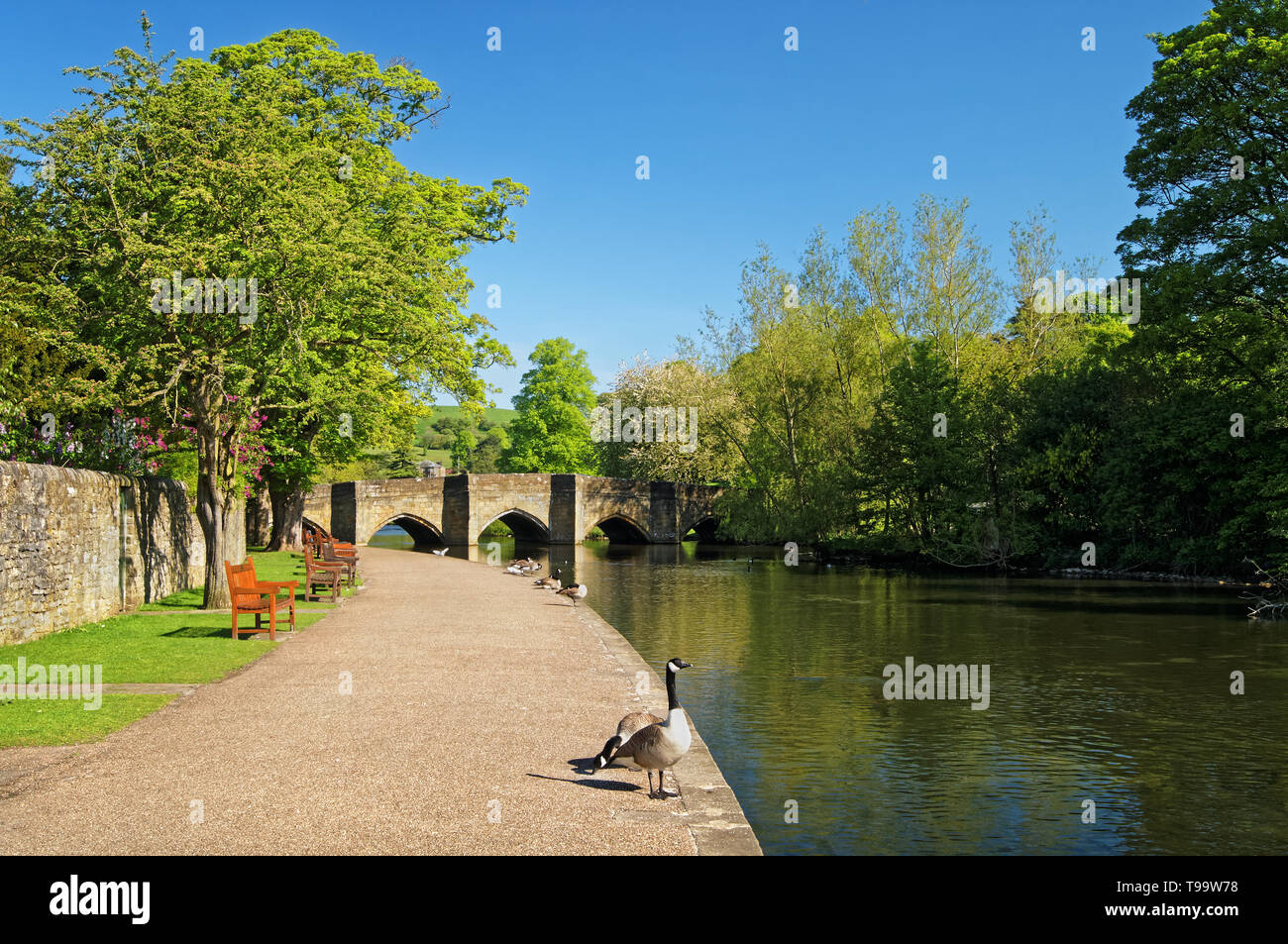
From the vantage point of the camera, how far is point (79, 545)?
688 inches

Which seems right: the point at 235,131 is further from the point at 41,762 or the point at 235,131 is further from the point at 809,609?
the point at 809,609

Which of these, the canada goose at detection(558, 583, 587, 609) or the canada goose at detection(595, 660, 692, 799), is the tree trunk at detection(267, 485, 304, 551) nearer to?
the canada goose at detection(558, 583, 587, 609)

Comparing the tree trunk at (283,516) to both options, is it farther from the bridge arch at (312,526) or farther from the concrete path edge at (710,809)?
the concrete path edge at (710,809)

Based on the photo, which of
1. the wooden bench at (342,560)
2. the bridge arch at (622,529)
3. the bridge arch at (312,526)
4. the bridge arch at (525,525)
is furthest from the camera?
the bridge arch at (622,529)

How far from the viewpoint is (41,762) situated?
29.4 ft

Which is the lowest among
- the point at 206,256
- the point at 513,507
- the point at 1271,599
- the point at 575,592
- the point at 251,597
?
the point at 1271,599

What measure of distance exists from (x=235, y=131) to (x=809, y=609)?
1814 cm

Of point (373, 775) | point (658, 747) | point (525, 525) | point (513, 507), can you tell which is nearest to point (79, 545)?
point (373, 775)

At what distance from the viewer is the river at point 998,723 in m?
9.45

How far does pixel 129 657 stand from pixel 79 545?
418 centimetres

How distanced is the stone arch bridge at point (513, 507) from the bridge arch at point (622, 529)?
11cm

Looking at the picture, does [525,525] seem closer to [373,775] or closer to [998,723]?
[998,723]

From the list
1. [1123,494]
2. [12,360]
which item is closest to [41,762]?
[12,360]

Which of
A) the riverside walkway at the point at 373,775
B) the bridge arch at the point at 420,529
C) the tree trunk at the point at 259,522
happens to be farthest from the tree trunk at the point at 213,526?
the bridge arch at the point at 420,529
